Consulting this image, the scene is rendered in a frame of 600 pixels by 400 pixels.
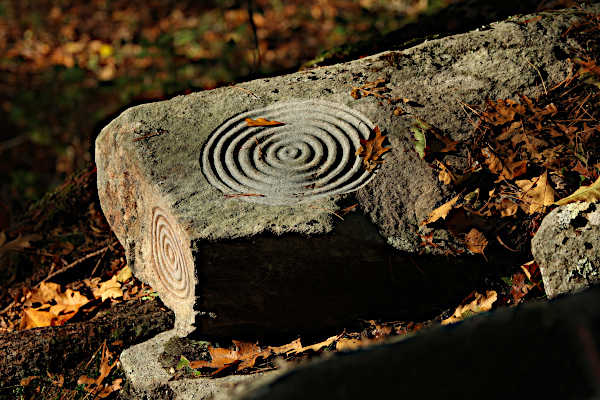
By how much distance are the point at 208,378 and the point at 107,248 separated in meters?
1.87

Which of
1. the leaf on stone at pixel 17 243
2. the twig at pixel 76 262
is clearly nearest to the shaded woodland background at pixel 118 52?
the leaf on stone at pixel 17 243

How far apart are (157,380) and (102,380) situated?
0.43 meters

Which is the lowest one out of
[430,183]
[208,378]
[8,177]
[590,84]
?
[208,378]

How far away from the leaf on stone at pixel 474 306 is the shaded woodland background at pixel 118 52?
499 centimetres

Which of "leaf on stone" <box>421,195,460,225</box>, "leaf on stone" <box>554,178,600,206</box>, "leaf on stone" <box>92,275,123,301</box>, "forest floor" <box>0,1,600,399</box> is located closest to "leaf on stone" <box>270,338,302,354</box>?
"forest floor" <box>0,1,600,399</box>

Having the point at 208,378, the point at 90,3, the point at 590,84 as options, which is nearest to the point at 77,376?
the point at 208,378

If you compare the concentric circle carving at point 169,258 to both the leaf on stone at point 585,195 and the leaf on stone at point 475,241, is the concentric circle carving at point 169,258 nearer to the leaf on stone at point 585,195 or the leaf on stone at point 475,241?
the leaf on stone at point 475,241

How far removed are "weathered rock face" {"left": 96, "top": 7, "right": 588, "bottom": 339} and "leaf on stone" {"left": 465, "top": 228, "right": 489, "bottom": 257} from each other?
0.07 m

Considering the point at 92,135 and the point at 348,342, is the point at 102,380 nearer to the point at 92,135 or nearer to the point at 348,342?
the point at 348,342

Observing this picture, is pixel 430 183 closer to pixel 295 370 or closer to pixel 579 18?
pixel 579 18

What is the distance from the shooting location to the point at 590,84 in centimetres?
326

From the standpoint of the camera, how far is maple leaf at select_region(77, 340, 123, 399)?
2.95m

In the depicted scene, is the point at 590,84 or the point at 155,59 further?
the point at 155,59

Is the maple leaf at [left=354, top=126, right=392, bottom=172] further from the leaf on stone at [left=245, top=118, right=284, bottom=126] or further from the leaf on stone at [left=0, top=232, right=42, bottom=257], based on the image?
the leaf on stone at [left=0, top=232, right=42, bottom=257]
